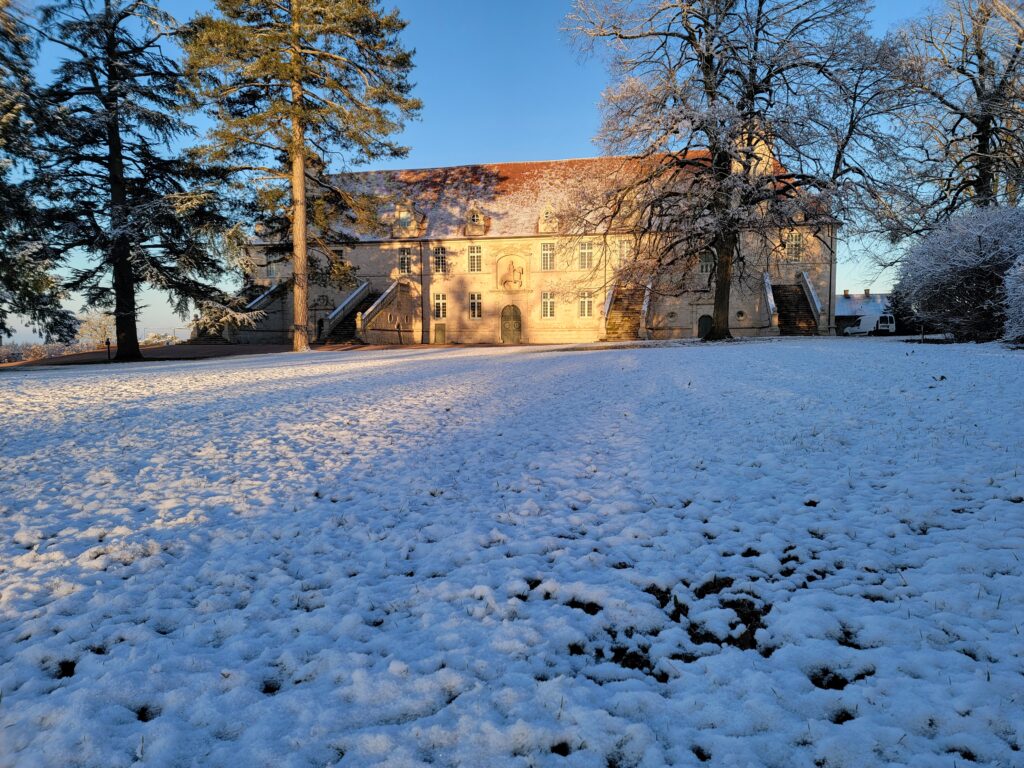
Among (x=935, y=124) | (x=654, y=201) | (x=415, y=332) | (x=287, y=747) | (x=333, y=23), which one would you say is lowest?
(x=287, y=747)

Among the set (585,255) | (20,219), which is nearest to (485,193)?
(585,255)

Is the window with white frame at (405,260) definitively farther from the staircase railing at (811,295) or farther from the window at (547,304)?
the staircase railing at (811,295)

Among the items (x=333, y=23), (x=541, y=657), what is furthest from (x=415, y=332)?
(x=541, y=657)

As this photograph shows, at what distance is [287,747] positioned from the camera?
225cm

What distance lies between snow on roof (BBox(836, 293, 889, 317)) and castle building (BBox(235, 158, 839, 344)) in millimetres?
32446

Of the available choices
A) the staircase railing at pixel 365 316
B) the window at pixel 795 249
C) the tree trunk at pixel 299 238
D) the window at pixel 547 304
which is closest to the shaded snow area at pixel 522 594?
the tree trunk at pixel 299 238

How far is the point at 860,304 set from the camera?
62594 millimetres

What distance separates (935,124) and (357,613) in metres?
31.7

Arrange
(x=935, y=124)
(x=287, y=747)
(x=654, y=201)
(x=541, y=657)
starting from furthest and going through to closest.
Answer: (x=935, y=124) < (x=654, y=201) < (x=541, y=657) < (x=287, y=747)

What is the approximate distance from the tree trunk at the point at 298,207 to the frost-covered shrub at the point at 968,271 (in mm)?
23701

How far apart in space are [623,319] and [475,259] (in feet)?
39.0

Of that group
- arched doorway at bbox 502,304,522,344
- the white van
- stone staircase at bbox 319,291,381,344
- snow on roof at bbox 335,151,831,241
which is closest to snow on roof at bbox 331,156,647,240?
snow on roof at bbox 335,151,831,241

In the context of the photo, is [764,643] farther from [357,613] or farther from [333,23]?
[333,23]

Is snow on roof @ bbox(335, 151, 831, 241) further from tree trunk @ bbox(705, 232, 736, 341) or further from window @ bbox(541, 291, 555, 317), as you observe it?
tree trunk @ bbox(705, 232, 736, 341)
